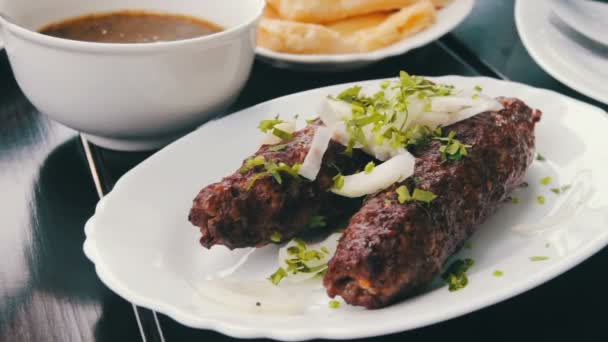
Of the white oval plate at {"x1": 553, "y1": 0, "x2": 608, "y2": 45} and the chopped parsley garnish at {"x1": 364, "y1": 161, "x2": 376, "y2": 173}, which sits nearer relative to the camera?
the chopped parsley garnish at {"x1": 364, "y1": 161, "x2": 376, "y2": 173}

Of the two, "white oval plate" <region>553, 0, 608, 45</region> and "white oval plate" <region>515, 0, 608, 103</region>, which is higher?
"white oval plate" <region>553, 0, 608, 45</region>

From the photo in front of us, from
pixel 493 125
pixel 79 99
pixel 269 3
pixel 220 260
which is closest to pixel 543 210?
pixel 493 125

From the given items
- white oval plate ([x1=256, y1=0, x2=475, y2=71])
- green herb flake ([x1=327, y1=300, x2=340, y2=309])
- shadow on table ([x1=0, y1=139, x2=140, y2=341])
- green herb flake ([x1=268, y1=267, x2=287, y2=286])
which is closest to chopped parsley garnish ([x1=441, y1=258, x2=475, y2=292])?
green herb flake ([x1=327, y1=300, x2=340, y2=309])

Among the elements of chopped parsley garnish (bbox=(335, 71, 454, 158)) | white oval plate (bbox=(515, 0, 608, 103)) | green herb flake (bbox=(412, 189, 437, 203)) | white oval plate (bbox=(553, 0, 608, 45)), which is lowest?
white oval plate (bbox=(515, 0, 608, 103))

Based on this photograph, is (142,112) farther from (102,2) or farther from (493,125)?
(493,125)

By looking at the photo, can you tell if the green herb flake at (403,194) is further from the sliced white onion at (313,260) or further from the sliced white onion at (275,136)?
the sliced white onion at (275,136)

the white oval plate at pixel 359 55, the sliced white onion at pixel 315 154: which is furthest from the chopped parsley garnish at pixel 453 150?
the white oval plate at pixel 359 55

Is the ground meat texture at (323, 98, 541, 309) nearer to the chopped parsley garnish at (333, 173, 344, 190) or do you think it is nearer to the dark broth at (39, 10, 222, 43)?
the chopped parsley garnish at (333, 173, 344, 190)

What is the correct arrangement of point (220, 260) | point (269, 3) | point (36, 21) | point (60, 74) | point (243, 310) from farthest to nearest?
point (269, 3)
point (36, 21)
point (60, 74)
point (220, 260)
point (243, 310)
